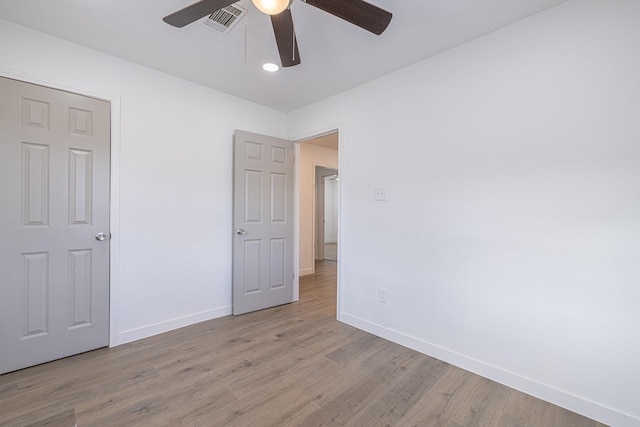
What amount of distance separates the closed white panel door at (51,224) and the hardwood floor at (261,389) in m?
0.25

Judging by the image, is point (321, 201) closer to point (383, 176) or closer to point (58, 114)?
point (383, 176)

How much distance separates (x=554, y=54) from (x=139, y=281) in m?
3.65

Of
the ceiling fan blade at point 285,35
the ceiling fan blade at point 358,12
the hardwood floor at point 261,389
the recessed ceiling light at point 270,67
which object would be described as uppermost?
the recessed ceiling light at point 270,67

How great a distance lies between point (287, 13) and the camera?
147 centimetres

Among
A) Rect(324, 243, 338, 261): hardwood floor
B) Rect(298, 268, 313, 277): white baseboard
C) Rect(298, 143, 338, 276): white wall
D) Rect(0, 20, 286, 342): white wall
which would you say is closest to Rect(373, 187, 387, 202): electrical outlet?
Rect(0, 20, 286, 342): white wall

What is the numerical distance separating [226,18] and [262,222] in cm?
203

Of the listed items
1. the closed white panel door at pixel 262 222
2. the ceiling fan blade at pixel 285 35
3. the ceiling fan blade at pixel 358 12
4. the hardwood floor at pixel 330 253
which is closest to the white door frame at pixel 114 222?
the closed white panel door at pixel 262 222

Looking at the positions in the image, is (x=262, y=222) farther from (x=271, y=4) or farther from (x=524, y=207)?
(x=524, y=207)

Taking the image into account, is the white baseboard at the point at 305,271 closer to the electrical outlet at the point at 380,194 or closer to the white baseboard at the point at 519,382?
the white baseboard at the point at 519,382

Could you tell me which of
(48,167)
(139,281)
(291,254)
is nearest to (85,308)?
(139,281)

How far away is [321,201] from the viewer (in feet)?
22.2

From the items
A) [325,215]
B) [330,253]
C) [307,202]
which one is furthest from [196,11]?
[325,215]

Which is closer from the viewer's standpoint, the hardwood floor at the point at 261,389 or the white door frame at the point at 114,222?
the hardwood floor at the point at 261,389

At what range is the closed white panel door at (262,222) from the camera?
3170 mm
